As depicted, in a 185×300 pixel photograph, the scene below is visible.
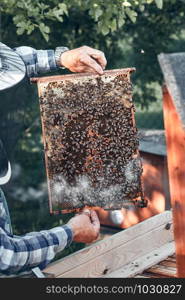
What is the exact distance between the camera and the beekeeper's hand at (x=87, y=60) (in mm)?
4320

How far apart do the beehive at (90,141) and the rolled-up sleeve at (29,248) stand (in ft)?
2.17

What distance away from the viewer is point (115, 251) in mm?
5363

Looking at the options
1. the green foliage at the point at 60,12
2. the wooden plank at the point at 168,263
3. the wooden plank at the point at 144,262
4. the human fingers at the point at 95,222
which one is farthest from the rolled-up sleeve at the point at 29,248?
the green foliage at the point at 60,12

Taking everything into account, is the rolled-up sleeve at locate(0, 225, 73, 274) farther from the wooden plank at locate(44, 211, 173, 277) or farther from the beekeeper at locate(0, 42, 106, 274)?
the wooden plank at locate(44, 211, 173, 277)

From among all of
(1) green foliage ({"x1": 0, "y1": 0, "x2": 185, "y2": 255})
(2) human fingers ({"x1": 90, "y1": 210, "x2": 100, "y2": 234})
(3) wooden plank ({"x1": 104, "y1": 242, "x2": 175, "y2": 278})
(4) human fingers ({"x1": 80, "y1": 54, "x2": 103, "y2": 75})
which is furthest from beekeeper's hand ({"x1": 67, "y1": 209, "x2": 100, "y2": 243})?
(1) green foliage ({"x1": 0, "y1": 0, "x2": 185, "y2": 255})

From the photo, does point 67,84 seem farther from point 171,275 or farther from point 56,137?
point 171,275

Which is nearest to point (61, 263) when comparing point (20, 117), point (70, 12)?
point (20, 117)

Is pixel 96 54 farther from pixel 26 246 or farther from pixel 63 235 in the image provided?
pixel 26 246

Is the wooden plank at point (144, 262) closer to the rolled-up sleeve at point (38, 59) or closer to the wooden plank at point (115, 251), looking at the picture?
the wooden plank at point (115, 251)

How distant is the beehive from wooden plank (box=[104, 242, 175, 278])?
107 cm

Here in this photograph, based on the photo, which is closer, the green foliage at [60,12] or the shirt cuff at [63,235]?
the shirt cuff at [63,235]

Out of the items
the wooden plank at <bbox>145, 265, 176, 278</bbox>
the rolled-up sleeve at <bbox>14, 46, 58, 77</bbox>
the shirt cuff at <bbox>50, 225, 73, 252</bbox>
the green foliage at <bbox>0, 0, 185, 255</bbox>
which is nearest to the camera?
the shirt cuff at <bbox>50, 225, 73, 252</bbox>

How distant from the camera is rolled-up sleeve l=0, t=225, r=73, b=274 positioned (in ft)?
11.3

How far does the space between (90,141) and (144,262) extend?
5.71 feet
